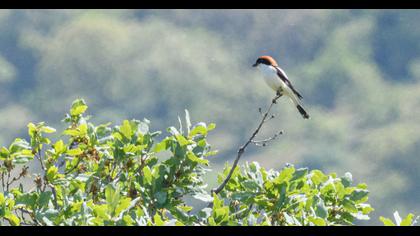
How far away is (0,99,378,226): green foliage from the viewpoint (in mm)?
6035

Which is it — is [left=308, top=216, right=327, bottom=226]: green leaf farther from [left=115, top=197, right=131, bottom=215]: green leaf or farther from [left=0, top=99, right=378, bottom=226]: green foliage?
[left=115, top=197, right=131, bottom=215]: green leaf

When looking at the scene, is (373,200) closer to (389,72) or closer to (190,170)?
(389,72)

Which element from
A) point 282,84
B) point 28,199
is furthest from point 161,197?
point 282,84

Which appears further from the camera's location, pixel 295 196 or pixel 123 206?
pixel 295 196

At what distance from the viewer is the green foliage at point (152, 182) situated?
6035mm

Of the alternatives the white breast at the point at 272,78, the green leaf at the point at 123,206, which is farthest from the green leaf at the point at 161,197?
the white breast at the point at 272,78

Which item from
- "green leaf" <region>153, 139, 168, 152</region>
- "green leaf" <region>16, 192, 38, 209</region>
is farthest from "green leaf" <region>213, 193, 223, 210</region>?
"green leaf" <region>16, 192, 38, 209</region>

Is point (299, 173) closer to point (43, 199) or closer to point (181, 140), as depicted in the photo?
point (181, 140)

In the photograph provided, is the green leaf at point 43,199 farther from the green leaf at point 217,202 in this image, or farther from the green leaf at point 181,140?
the green leaf at point 217,202

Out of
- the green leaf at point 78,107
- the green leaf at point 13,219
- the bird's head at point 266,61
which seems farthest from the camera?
the bird's head at point 266,61

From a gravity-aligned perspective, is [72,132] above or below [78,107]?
below

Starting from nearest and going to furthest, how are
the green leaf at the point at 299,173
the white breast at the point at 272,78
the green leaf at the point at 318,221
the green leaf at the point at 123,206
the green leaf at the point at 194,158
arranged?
the green leaf at the point at 123,206, the green leaf at the point at 318,221, the green leaf at the point at 299,173, the green leaf at the point at 194,158, the white breast at the point at 272,78

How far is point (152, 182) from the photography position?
6312 millimetres

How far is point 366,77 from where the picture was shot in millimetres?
190500
